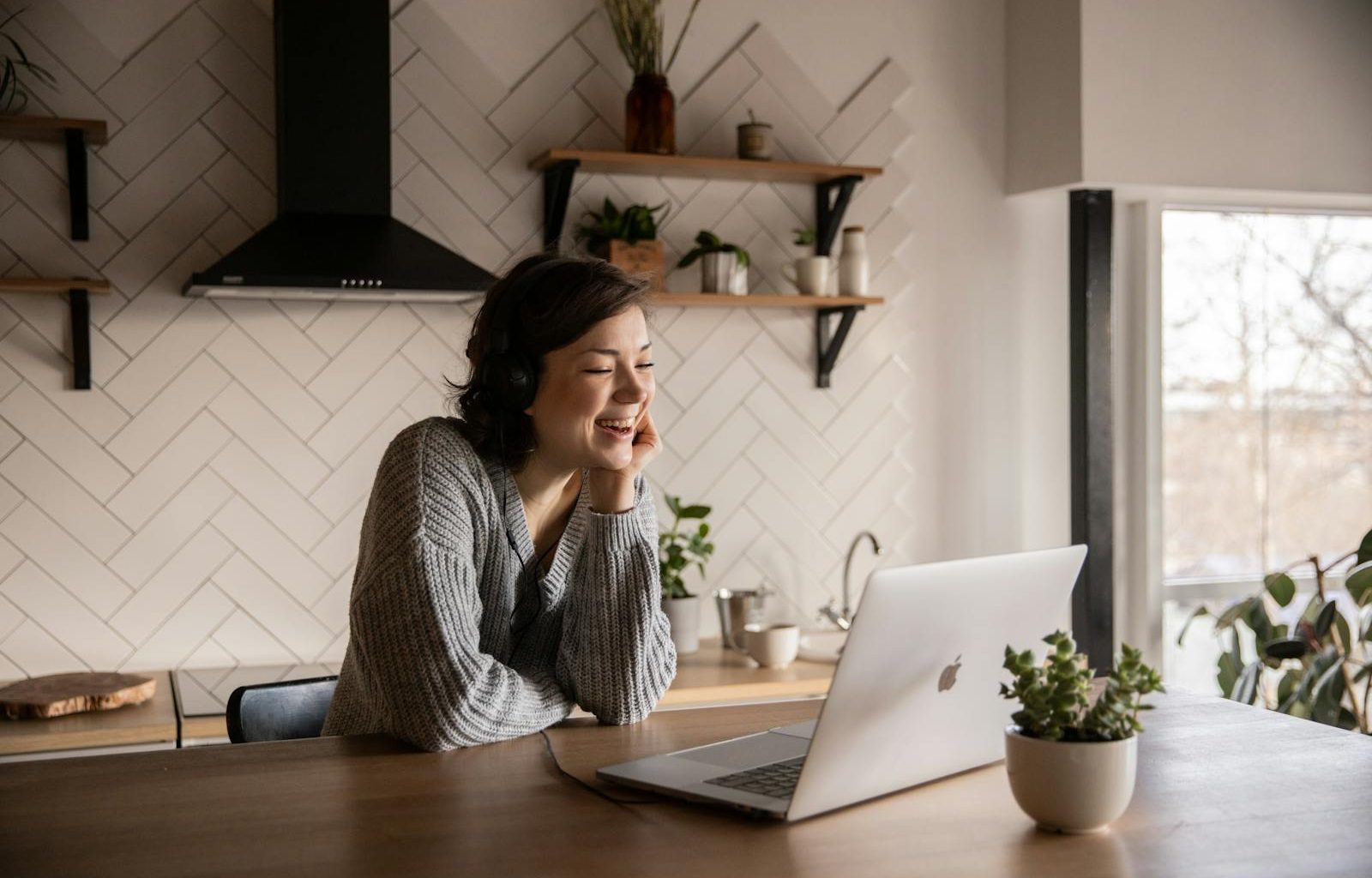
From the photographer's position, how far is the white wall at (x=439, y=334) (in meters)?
2.84

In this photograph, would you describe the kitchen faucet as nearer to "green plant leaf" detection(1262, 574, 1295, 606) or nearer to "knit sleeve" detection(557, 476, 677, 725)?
"green plant leaf" detection(1262, 574, 1295, 606)

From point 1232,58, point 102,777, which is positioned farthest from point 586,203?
point 102,777

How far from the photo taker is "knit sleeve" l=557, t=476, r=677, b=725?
1.68 metres

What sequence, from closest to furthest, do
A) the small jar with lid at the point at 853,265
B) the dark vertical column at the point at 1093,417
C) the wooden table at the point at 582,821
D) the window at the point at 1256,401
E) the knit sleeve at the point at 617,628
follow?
the wooden table at the point at 582,821 < the knit sleeve at the point at 617,628 < the small jar with lid at the point at 853,265 < the dark vertical column at the point at 1093,417 < the window at the point at 1256,401

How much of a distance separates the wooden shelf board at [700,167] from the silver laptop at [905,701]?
1.82m

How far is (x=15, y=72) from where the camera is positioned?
9.05 ft

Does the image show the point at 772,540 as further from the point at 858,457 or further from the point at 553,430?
the point at 553,430

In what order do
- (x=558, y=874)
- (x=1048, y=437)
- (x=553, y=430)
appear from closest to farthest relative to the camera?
(x=558, y=874) → (x=553, y=430) → (x=1048, y=437)

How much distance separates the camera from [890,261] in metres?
3.49

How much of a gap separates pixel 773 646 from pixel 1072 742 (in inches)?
70.2

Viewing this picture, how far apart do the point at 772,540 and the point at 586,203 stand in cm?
96

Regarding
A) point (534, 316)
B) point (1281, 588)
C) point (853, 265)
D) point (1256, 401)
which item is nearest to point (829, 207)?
point (853, 265)

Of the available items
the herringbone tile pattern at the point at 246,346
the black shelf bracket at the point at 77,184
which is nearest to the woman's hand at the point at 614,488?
the herringbone tile pattern at the point at 246,346

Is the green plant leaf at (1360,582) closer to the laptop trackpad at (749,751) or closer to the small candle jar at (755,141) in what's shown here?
the small candle jar at (755,141)
